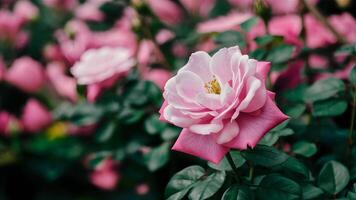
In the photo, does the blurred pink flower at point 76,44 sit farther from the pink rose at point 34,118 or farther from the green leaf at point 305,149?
the green leaf at point 305,149

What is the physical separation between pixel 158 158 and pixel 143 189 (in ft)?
0.75

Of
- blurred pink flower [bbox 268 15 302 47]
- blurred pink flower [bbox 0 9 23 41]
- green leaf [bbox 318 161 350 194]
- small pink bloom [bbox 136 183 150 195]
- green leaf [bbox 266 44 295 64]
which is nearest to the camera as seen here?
green leaf [bbox 318 161 350 194]

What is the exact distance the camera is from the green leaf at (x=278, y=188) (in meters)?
0.65

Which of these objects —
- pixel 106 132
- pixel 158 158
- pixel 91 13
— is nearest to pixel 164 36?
pixel 91 13

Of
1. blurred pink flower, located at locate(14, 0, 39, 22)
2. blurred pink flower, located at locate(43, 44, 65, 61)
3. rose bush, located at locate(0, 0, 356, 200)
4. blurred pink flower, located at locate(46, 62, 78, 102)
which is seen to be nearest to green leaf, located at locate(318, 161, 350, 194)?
rose bush, located at locate(0, 0, 356, 200)

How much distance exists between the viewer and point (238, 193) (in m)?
0.65

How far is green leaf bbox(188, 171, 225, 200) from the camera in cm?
67

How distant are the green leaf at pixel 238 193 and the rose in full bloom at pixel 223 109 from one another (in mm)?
55

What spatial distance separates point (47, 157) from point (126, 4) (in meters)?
0.45

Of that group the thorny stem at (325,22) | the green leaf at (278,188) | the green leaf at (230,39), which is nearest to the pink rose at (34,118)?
the green leaf at (230,39)

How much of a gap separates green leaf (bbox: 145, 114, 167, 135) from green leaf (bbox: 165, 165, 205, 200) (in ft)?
0.83

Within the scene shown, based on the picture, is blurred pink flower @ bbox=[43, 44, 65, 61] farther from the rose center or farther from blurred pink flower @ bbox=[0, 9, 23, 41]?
the rose center

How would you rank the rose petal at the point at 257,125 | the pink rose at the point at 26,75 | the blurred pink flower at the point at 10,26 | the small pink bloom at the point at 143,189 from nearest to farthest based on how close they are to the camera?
the rose petal at the point at 257,125
the small pink bloom at the point at 143,189
the pink rose at the point at 26,75
the blurred pink flower at the point at 10,26

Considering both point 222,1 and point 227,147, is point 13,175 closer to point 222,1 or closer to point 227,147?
point 222,1
